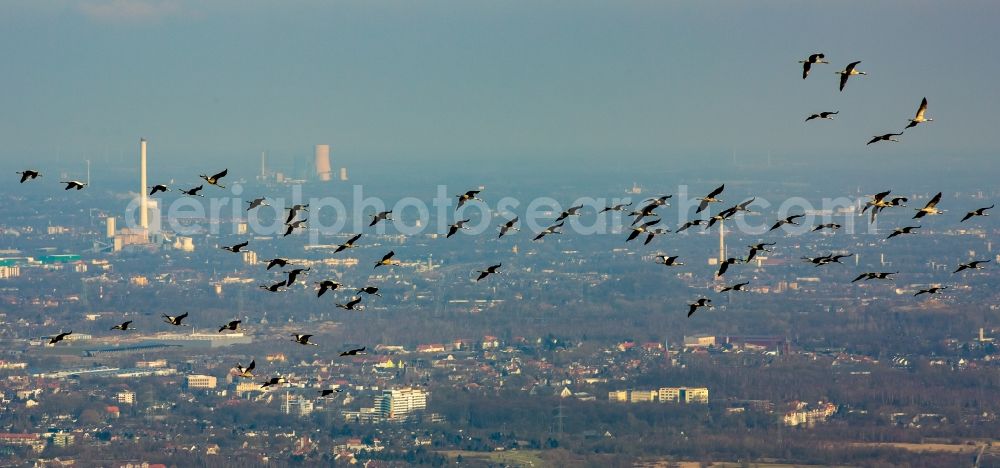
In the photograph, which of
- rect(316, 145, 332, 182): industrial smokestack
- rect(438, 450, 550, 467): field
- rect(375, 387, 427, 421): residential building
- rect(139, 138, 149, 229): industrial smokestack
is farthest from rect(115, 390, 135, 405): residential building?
rect(316, 145, 332, 182): industrial smokestack

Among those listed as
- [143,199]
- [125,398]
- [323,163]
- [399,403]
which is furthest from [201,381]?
[323,163]

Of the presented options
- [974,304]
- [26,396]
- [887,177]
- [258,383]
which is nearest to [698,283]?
[974,304]

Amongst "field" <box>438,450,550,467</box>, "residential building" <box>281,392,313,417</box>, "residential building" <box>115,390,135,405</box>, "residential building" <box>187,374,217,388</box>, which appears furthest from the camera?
"residential building" <box>187,374,217,388</box>

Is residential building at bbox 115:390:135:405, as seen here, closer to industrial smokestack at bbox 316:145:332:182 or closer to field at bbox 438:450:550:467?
field at bbox 438:450:550:467

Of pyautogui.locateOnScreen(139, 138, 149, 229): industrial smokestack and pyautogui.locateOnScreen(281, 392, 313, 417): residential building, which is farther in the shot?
pyautogui.locateOnScreen(139, 138, 149, 229): industrial smokestack

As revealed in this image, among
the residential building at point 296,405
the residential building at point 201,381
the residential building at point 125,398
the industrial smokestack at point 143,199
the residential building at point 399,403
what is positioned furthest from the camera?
the industrial smokestack at point 143,199

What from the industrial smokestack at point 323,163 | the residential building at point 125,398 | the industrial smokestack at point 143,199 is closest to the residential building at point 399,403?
the residential building at point 125,398

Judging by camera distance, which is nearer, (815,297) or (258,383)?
(258,383)

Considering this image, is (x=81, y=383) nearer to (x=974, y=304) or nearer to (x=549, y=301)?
(x=549, y=301)

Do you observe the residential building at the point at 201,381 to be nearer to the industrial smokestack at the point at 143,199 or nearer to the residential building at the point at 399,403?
the residential building at the point at 399,403
